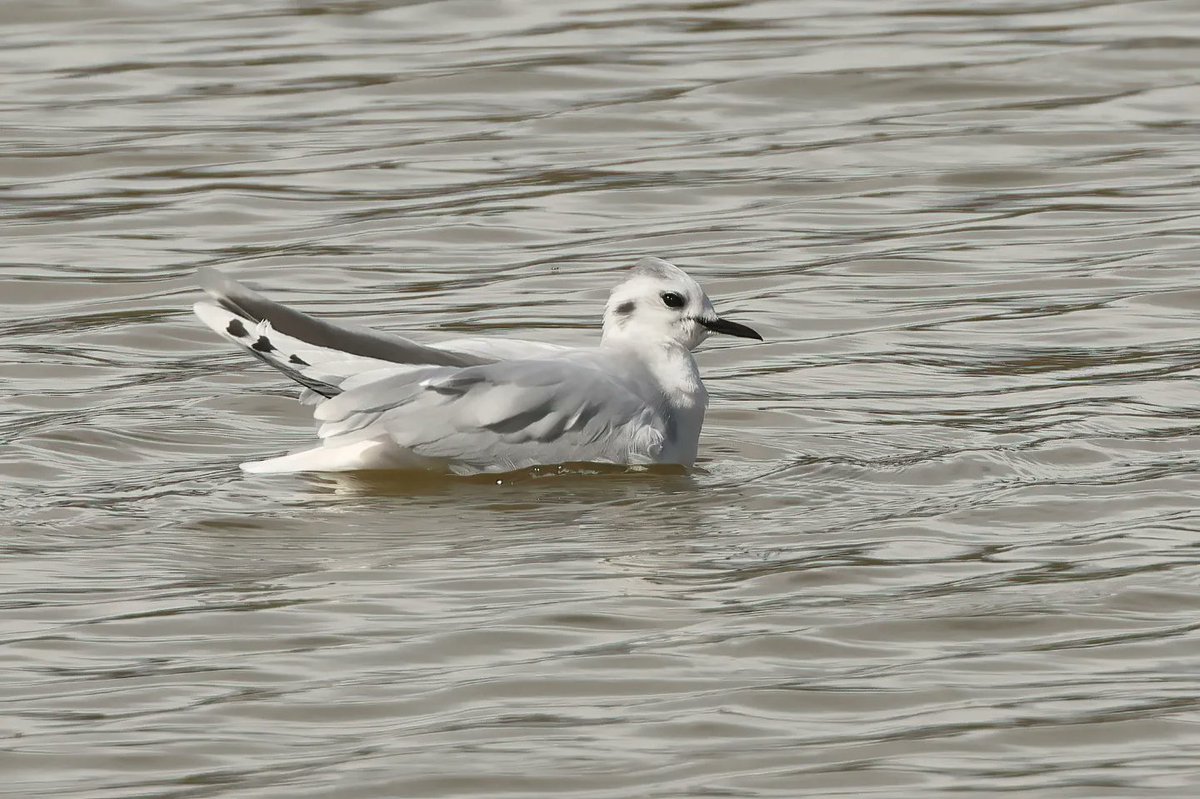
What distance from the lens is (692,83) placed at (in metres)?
15.5

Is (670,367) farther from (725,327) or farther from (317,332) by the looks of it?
(317,332)

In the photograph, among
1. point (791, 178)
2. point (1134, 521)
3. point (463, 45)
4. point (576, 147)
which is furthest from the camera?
point (463, 45)

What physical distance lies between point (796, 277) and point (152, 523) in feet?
15.0

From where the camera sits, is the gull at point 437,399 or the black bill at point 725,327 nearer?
the gull at point 437,399

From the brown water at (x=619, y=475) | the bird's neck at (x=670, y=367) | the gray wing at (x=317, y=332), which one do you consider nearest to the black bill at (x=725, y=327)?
the bird's neck at (x=670, y=367)

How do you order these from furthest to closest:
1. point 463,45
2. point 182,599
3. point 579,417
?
point 463,45
point 579,417
point 182,599

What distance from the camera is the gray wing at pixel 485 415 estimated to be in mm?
8484

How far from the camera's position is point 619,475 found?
8.84 metres

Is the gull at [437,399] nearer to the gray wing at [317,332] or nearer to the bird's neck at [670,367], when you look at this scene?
the gray wing at [317,332]

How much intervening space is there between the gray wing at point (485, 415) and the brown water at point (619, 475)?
0.51ft

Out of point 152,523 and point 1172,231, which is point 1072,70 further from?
point 152,523

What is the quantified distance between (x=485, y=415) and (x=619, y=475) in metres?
0.62

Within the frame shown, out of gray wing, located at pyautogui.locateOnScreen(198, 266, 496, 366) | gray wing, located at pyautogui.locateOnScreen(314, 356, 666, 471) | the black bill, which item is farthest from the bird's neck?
gray wing, located at pyautogui.locateOnScreen(198, 266, 496, 366)

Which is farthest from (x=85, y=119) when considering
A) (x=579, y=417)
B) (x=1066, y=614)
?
(x=1066, y=614)
